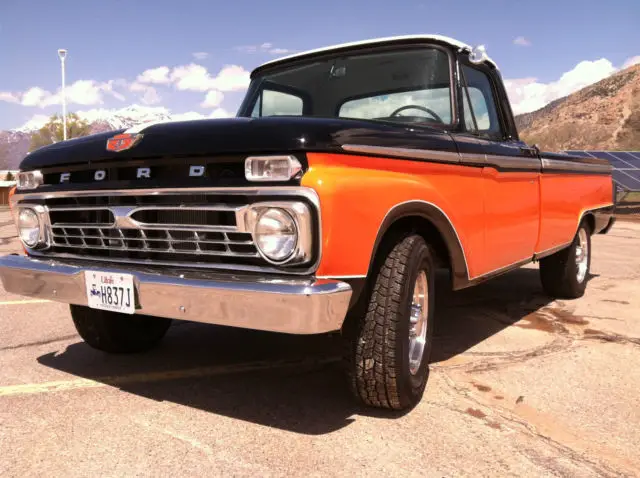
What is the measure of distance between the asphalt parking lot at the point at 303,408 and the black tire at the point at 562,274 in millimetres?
884

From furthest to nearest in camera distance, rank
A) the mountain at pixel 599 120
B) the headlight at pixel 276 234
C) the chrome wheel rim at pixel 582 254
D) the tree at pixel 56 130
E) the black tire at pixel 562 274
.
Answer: the tree at pixel 56 130 → the mountain at pixel 599 120 → the chrome wheel rim at pixel 582 254 → the black tire at pixel 562 274 → the headlight at pixel 276 234

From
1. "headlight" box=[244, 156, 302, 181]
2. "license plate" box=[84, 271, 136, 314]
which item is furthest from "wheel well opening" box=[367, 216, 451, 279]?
"license plate" box=[84, 271, 136, 314]

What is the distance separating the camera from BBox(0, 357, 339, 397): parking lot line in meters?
3.00

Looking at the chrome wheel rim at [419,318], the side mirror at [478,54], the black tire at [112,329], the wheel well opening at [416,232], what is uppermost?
the side mirror at [478,54]

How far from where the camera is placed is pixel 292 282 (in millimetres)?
2215

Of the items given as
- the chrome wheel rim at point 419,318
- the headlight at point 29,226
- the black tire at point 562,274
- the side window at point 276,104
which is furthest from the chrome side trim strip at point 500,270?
the headlight at point 29,226

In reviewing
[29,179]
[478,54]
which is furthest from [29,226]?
[478,54]

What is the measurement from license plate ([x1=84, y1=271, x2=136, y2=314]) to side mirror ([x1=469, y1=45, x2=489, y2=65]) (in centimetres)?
235

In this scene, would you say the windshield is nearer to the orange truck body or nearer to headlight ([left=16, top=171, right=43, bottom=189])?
the orange truck body

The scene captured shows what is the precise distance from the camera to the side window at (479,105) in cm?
360

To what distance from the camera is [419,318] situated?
119 inches

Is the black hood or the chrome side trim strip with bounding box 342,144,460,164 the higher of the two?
the black hood

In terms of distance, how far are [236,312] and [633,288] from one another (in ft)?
16.8

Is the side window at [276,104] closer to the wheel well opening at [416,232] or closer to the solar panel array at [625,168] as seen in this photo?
the wheel well opening at [416,232]
